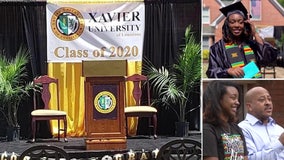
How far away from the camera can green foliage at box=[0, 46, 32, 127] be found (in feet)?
11.5

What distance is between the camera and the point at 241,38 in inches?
74.4

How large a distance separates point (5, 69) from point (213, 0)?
184 cm

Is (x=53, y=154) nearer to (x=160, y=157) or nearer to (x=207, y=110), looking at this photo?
(x=160, y=157)

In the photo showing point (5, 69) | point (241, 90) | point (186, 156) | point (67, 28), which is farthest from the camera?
point (5, 69)

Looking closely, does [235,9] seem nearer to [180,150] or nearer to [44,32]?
[180,150]

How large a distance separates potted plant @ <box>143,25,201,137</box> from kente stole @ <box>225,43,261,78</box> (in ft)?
4.29

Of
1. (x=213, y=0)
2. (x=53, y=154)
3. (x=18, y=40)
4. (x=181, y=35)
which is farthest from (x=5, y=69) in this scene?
(x=213, y=0)

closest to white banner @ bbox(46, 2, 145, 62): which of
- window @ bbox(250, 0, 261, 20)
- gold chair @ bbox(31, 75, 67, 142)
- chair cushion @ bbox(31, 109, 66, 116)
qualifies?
gold chair @ bbox(31, 75, 67, 142)

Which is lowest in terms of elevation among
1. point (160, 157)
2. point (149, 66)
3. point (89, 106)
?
point (160, 157)

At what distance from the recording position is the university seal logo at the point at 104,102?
3.51 metres

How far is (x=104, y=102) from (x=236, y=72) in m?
1.97

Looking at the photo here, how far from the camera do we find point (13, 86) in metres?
3.64

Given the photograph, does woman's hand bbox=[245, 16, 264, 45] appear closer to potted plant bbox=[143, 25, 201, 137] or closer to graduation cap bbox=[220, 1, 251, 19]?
graduation cap bbox=[220, 1, 251, 19]

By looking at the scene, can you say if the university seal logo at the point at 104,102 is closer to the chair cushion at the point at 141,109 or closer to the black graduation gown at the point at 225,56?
the chair cushion at the point at 141,109
